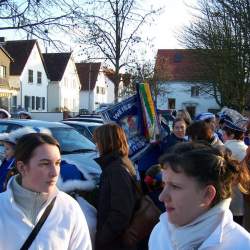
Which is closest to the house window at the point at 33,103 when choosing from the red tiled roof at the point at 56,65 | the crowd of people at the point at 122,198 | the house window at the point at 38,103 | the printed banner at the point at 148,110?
the house window at the point at 38,103

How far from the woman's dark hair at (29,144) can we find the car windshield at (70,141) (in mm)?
5861

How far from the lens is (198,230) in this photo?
82.6 inches

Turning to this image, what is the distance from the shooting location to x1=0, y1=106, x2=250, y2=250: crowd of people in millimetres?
2127

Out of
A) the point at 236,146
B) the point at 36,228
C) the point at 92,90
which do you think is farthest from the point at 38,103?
the point at 36,228

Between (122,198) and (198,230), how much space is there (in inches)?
71.7

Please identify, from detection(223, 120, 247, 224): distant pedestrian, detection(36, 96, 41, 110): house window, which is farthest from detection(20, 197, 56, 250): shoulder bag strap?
detection(36, 96, 41, 110): house window

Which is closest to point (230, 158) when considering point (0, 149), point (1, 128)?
point (0, 149)

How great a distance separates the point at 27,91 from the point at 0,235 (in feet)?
168

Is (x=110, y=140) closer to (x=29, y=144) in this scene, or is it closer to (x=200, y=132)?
(x=29, y=144)

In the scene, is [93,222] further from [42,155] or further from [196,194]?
[196,194]

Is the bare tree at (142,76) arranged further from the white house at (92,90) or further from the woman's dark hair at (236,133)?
the white house at (92,90)

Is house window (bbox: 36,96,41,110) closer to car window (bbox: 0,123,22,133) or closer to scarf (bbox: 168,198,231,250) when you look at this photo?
car window (bbox: 0,123,22,133)

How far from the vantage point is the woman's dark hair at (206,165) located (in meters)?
2.18

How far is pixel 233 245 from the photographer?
6.75 feet
